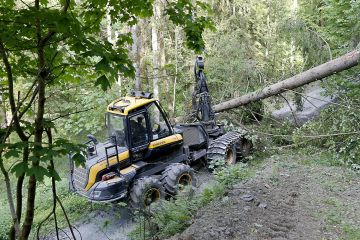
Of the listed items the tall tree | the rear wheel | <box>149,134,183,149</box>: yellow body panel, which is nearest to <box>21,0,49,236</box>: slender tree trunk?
the tall tree

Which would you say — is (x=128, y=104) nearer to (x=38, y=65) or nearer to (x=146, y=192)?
(x=146, y=192)

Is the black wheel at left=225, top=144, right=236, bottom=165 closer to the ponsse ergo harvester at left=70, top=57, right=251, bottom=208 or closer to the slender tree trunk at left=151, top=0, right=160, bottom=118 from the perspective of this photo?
the ponsse ergo harvester at left=70, top=57, right=251, bottom=208

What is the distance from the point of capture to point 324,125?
9.96 metres

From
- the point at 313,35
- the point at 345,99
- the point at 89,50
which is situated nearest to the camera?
the point at 89,50

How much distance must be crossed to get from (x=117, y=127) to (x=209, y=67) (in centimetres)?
814

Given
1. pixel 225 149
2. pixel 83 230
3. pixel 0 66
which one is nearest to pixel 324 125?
pixel 225 149

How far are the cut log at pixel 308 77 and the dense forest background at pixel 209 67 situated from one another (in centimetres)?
51

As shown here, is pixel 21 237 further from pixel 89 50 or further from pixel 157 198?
pixel 157 198

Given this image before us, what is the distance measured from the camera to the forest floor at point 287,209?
5457 millimetres

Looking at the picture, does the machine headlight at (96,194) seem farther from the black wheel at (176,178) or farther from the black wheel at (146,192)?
the black wheel at (176,178)

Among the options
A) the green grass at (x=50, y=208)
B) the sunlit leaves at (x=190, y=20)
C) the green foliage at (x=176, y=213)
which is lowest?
the green grass at (x=50, y=208)

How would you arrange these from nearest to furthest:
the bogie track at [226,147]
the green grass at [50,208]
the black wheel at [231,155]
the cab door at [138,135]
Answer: the cab door at [138,135] < the green grass at [50,208] < the bogie track at [226,147] < the black wheel at [231,155]

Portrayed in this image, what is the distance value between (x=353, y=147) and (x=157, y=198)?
16.3 feet

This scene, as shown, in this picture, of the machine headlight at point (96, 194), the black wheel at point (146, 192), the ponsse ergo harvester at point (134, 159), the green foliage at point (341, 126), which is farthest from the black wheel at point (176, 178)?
the green foliage at point (341, 126)
